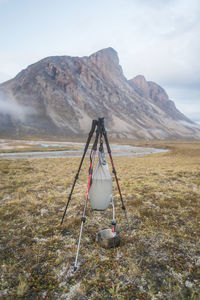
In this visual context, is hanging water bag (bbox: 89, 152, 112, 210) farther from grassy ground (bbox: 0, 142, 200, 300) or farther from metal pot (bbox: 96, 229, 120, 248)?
grassy ground (bbox: 0, 142, 200, 300)

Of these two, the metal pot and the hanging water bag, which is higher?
the hanging water bag

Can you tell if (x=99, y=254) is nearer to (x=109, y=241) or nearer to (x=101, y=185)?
(x=109, y=241)

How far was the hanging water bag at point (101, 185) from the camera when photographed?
6090 mm

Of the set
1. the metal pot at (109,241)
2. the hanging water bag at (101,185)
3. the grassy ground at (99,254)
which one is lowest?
the grassy ground at (99,254)

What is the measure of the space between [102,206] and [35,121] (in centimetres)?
19249

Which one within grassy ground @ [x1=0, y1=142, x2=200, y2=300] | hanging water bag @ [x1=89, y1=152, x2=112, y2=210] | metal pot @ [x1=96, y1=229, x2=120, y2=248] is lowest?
grassy ground @ [x1=0, y1=142, x2=200, y2=300]

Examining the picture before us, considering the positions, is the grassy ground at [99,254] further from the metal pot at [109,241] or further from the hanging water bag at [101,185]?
the hanging water bag at [101,185]

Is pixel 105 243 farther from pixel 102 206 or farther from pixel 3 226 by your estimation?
pixel 3 226

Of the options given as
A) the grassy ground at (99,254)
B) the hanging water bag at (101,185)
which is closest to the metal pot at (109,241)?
the grassy ground at (99,254)

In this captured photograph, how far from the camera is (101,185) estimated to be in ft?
20.0

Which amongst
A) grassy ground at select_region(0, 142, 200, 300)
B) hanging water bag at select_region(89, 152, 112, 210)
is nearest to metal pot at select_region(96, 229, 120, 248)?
grassy ground at select_region(0, 142, 200, 300)

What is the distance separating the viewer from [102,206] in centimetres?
627

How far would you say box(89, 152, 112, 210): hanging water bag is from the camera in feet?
20.0

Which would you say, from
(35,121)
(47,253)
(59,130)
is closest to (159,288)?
(47,253)
